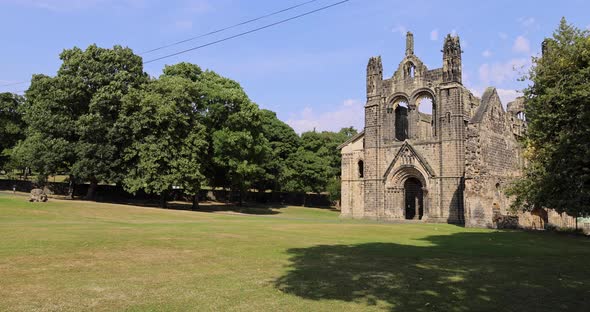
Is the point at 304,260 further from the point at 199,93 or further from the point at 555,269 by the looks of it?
the point at 199,93

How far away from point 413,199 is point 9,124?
156ft

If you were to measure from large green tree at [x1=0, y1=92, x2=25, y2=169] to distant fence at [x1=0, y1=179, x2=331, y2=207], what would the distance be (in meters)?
3.97

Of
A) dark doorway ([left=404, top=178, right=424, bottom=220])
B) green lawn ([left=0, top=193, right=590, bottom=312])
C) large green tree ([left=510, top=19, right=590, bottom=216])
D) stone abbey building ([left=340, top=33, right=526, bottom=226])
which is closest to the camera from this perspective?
green lawn ([left=0, top=193, right=590, bottom=312])

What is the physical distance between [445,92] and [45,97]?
37.2 meters

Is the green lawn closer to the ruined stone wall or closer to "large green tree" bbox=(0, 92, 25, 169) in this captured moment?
the ruined stone wall

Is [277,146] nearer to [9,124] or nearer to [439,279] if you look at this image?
[9,124]

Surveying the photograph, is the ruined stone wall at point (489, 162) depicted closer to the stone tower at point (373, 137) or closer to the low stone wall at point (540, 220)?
the low stone wall at point (540, 220)

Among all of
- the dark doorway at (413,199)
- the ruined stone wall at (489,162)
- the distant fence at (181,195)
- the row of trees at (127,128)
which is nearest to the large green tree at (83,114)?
the row of trees at (127,128)

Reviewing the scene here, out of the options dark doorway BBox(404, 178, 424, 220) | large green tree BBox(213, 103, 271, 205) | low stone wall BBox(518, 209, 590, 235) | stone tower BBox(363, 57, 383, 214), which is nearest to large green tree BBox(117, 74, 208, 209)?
large green tree BBox(213, 103, 271, 205)

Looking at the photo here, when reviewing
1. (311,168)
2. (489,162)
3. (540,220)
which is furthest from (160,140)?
(540,220)

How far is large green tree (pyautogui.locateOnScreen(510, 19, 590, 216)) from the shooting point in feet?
48.9

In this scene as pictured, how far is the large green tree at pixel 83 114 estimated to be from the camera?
124 ft

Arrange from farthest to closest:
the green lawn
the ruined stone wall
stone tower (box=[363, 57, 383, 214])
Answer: stone tower (box=[363, 57, 383, 214]) < the ruined stone wall < the green lawn

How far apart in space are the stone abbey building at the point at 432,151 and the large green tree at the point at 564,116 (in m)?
15.4
